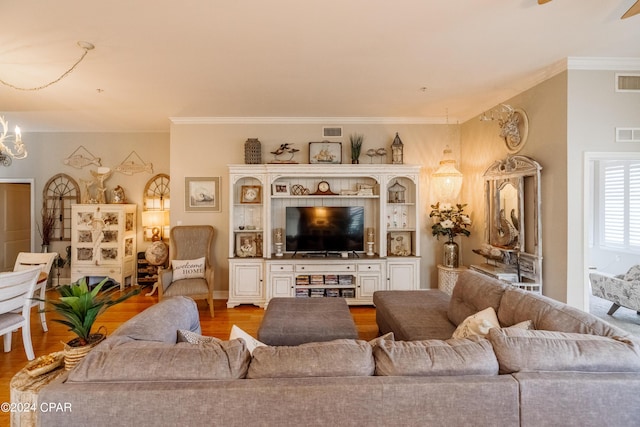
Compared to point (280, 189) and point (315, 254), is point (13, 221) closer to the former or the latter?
point (280, 189)

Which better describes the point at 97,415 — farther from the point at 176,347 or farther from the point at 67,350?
the point at 67,350

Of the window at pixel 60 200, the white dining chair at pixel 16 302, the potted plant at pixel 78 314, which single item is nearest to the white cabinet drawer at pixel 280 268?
the white dining chair at pixel 16 302

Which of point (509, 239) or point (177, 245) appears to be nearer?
point (509, 239)

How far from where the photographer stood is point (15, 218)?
5938 millimetres

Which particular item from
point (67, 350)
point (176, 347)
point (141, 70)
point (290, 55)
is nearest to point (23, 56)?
point (141, 70)

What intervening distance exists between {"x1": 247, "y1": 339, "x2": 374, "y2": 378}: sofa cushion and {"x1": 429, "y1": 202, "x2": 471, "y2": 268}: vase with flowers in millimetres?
3512

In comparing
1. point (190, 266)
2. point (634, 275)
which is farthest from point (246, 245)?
point (634, 275)

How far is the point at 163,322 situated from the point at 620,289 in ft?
16.4

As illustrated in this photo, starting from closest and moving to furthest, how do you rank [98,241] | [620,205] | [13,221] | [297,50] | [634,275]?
[297,50], [634,275], [98,241], [620,205], [13,221]

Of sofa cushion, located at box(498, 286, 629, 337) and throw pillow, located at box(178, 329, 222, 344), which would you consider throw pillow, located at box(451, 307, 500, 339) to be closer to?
sofa cushion, located at box(498, 286, 629, 337)

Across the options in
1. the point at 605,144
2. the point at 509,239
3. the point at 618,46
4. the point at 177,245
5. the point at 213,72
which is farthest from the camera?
the point at 177,245

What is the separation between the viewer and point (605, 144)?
9.72ft

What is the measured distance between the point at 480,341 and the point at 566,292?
230 centimetres

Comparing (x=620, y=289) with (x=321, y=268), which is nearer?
(x=620, y=289)
